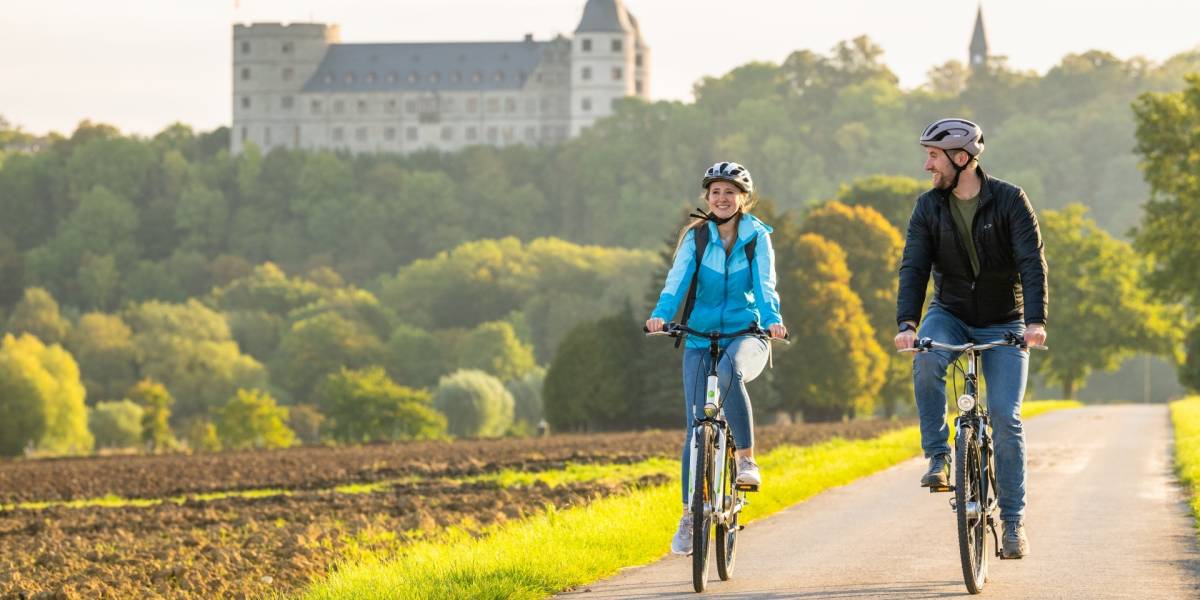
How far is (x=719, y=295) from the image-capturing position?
34.9 feet

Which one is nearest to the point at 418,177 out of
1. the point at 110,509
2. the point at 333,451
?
the point at 333,451

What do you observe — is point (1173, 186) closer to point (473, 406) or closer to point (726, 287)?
point (726, 287)

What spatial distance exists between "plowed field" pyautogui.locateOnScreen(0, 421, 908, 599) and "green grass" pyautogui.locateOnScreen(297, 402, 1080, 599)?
1.51 metres

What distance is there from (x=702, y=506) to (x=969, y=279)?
5.88ft

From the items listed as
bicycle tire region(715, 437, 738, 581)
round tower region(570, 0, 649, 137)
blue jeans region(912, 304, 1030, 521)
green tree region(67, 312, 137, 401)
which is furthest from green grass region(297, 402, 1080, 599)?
round tower region(570, 0, 649, 137)

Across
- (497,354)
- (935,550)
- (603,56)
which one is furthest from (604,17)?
(935,550)

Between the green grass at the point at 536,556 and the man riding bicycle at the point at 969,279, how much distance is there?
2.42 m

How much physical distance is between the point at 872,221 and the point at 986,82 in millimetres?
116143

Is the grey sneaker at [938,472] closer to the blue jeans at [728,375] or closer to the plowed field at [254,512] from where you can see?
the blue jeans at [728,375]

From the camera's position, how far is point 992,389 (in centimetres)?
1013

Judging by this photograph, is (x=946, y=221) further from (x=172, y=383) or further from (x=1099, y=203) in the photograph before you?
(x=1099, y=203)

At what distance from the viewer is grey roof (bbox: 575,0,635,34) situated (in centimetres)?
19400

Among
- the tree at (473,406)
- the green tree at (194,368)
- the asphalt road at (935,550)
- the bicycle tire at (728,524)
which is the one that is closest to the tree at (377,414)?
the tree at (473,406)

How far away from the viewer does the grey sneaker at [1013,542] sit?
34.0 ft
